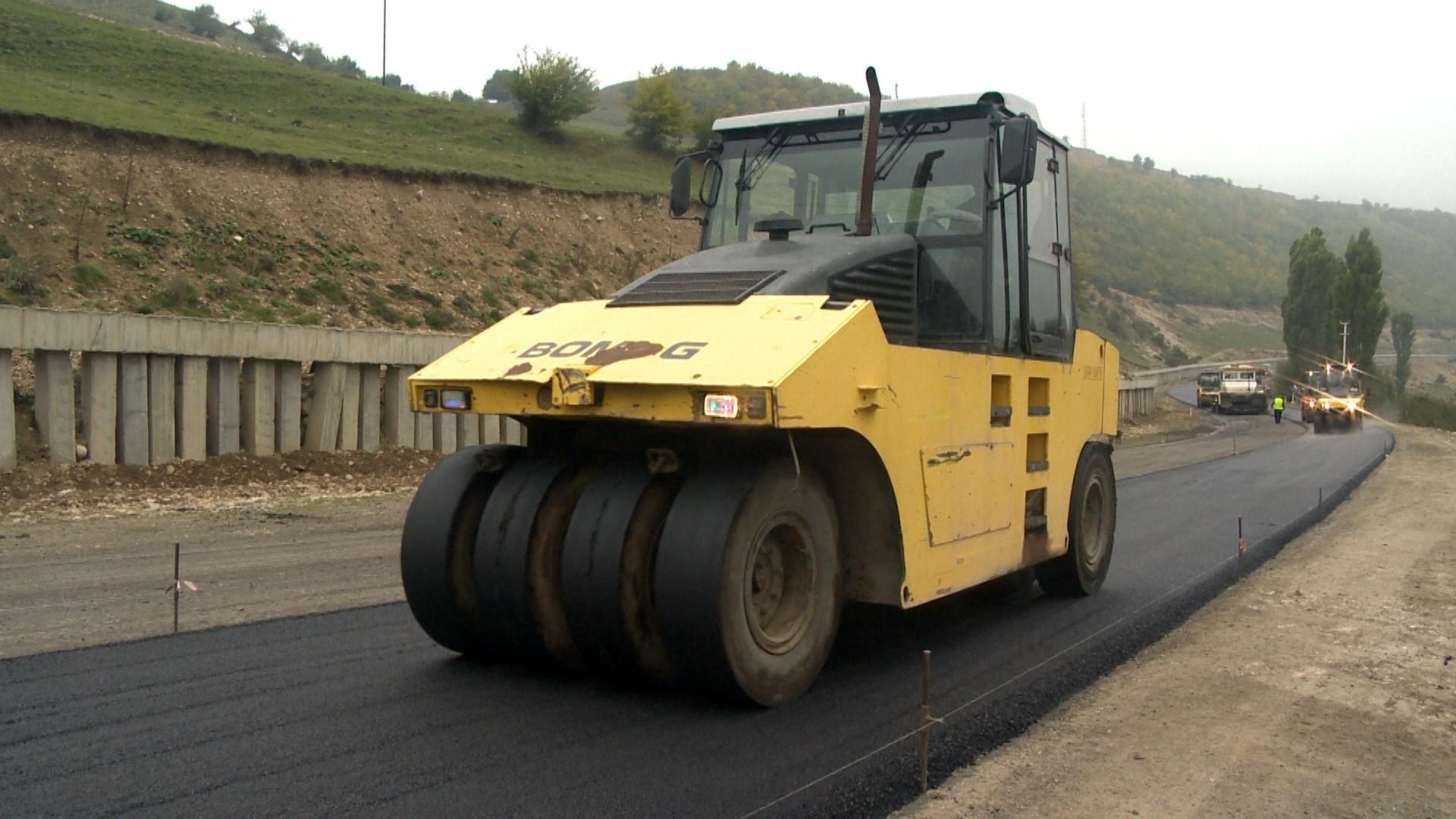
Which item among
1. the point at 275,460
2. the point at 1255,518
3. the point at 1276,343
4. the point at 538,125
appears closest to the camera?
the point at 1255,518

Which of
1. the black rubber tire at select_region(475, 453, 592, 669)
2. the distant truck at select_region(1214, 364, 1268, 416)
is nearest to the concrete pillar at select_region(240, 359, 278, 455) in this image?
the black rubber tire at select_region(475, 453, 592, 669)

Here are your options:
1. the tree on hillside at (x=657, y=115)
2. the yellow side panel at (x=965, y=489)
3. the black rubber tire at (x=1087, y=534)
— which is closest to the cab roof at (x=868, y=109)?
the yellow side panel at (x=965, y=489)

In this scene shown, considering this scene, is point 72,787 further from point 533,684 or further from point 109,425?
point 109,425

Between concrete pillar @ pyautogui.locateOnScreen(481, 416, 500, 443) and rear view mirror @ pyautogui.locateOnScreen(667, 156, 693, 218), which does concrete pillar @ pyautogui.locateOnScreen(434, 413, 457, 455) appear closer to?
concrete pillar @ pyautogui.locateOnScreen(481, 416, 500, 443)

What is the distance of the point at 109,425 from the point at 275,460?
7.15 feet

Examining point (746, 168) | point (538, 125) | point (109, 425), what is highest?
point (538, 125)

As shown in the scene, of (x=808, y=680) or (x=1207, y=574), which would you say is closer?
(x=808, y=680)

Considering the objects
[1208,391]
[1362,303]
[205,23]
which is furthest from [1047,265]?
[205,23]

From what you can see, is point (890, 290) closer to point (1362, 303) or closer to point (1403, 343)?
point (1362, 303)

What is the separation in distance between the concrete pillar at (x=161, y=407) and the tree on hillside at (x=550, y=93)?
3087 cm

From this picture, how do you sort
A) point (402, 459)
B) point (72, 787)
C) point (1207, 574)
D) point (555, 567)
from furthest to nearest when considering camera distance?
point (402, 459), point (1207, 574), point (555, 567), point (72, 787)

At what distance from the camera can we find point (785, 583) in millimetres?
5875

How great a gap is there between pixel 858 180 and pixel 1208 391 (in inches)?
2069

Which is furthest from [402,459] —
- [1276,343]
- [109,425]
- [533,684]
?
[1276,343]
